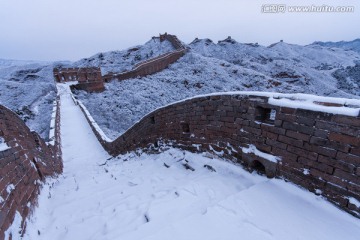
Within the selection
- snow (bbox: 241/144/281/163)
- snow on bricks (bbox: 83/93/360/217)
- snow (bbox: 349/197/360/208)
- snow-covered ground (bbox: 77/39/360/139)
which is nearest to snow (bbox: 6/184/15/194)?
snow on bricks (bbox: 83/93/360/217)

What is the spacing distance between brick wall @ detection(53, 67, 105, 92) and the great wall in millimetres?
Result: 16738

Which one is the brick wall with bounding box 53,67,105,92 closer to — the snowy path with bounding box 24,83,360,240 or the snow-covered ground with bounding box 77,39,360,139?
the snow-covered ground with bounding box 77,39,360,139

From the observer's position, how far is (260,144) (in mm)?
2756

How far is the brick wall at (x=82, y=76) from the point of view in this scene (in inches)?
789

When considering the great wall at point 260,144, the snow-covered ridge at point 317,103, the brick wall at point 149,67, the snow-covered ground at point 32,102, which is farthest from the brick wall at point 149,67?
the snow-covered ridge at point 317,103

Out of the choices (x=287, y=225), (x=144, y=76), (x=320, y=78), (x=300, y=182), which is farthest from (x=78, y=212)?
(x=320, y=78)

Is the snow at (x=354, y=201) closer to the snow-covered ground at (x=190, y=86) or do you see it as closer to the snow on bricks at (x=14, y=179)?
the snow on bricks at (x=14, y=179)

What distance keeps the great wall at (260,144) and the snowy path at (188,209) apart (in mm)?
170

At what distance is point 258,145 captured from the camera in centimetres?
279

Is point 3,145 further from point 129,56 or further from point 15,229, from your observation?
point 129,56

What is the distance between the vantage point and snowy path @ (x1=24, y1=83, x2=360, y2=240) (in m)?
1.85

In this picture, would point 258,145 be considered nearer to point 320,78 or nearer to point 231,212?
point 231,212

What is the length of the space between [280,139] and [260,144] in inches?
12.3

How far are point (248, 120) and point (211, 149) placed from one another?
0.97 meters
